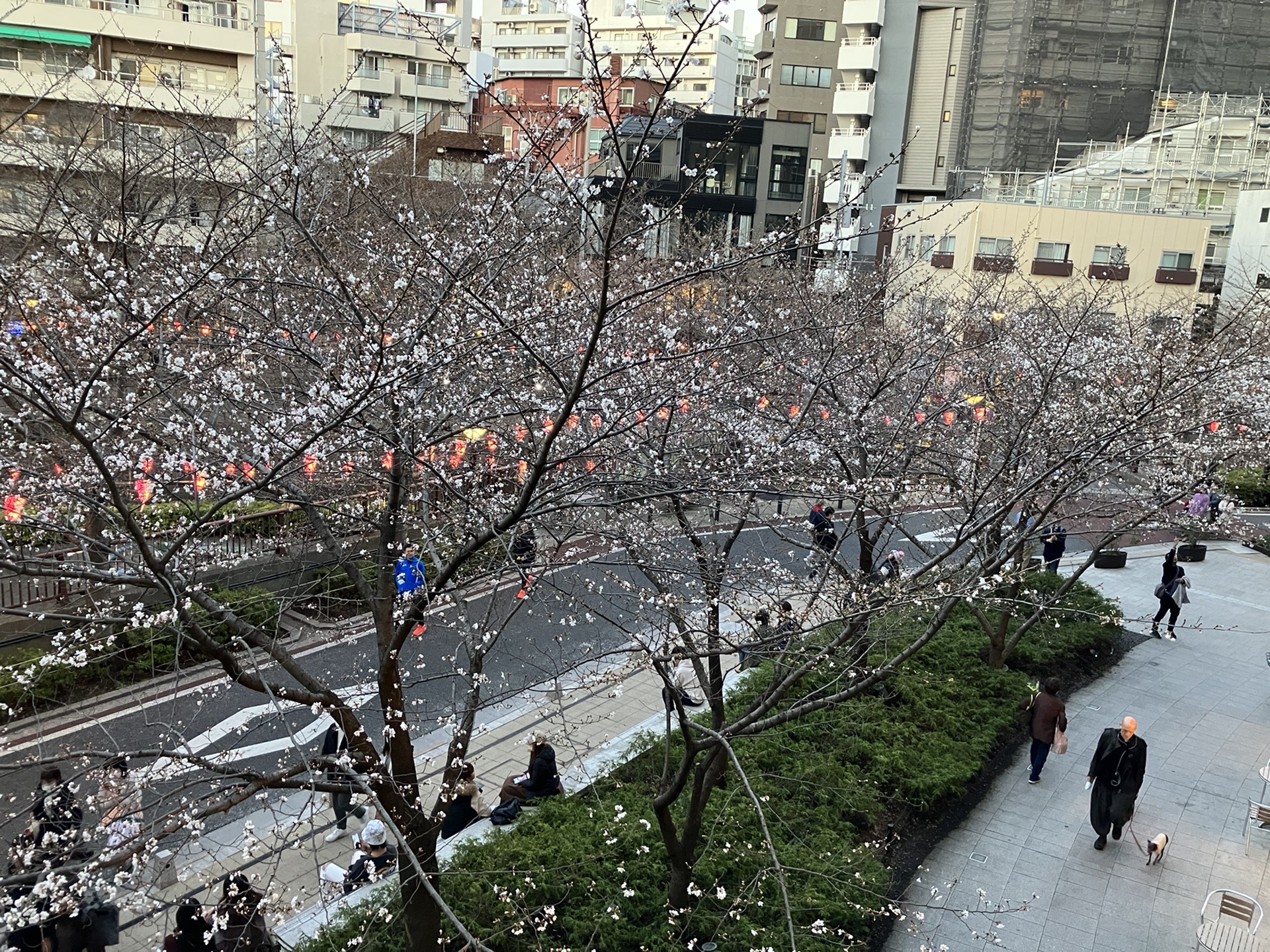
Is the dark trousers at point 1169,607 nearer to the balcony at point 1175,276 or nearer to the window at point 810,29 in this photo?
the balcony at point 1175,276

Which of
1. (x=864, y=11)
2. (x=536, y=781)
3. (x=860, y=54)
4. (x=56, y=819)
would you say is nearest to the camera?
(x=56, y=819)

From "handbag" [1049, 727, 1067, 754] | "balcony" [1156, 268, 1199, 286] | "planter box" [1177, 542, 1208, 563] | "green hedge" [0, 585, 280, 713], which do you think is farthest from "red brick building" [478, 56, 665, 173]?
"balcony" [1156, 268, 1199, 286]

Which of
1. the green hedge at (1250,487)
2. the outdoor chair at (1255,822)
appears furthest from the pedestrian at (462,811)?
the green hedge at (1250,487)

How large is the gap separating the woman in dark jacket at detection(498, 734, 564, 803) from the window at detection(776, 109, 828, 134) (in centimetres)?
4397

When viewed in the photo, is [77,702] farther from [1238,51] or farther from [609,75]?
[1238,51]

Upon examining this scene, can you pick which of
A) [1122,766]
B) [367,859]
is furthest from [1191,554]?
[367,859]

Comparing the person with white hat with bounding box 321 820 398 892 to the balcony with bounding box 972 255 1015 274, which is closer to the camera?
the person with white hat with bounding box 321 820 398 892

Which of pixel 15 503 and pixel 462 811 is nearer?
pixel 15 503

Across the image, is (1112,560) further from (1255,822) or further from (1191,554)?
(1255,822)

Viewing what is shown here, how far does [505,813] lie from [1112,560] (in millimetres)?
14388

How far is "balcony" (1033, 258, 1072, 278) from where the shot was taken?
30.6 m

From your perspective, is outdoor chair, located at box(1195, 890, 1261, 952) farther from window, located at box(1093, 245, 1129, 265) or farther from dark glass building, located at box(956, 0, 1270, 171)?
dark glass building, located at box(956, 0, 1270, 171)

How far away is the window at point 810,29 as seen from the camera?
4472 centimetres

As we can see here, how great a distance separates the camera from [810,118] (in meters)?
45.8
